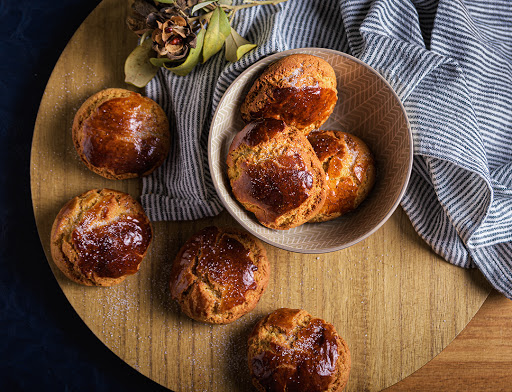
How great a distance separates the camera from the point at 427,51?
4.42ft

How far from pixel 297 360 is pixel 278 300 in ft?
0.68

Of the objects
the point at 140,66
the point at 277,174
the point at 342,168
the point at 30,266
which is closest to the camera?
the point at 277,174

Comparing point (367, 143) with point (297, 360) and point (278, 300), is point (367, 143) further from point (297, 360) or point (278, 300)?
point (297, 360)

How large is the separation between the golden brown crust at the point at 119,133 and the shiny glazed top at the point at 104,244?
15cm

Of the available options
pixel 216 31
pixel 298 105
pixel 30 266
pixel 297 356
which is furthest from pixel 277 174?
pixel 30 266

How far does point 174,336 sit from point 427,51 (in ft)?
4.22

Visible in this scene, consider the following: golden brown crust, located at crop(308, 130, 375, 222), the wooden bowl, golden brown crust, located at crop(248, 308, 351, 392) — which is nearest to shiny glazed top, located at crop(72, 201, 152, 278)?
the wooden bowl

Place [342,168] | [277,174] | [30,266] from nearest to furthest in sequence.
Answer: [277,174]
[342,168]
[30,266]

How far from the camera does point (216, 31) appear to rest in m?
1.28

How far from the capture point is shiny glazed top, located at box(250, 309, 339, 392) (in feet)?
4.36

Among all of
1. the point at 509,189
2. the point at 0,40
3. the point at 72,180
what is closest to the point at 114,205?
the point at 72,180

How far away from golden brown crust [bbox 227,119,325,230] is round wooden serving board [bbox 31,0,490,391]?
28cm

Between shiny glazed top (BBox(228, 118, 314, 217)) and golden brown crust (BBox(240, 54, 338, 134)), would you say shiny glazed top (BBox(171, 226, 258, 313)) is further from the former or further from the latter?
golden brown crust (BBox(240, 54, 338, 134))

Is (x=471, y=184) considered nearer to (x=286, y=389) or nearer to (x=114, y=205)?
(x=286, y=389)
